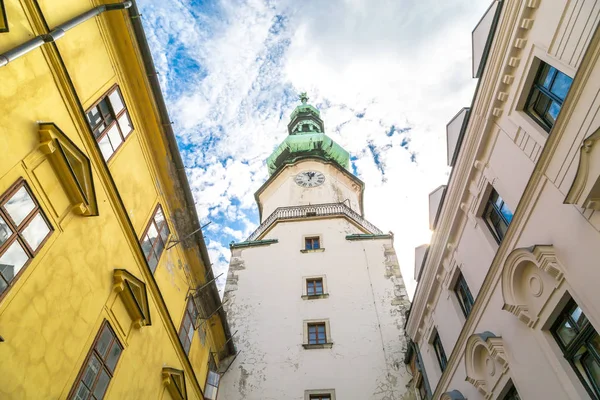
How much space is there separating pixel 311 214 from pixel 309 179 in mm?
5819

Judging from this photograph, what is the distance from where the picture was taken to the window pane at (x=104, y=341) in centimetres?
671

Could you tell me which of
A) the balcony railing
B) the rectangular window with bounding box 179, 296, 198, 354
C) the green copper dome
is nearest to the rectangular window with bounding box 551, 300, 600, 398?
the rectangular window with bounding box 179, 296, 198, 354

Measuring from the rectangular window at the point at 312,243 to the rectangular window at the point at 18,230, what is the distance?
51.5ft

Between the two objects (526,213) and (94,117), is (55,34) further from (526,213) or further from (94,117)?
(526,213)

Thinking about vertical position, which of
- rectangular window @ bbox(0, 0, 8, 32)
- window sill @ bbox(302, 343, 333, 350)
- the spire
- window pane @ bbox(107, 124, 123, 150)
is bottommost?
rectangular window @ bbox(0, 0, 8, 32)

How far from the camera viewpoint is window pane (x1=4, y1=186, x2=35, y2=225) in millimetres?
4945

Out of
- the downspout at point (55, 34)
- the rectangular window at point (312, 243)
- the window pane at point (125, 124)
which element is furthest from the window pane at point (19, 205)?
the rectangular window at point (312, 243)

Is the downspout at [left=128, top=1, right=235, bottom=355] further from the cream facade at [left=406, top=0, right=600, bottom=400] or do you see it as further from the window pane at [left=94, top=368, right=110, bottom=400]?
the cream facade at [left=406, top=0, right=600, bottom=400]

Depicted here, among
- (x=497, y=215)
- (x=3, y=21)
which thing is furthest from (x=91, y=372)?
(x=497, y=215)

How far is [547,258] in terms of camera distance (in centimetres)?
596

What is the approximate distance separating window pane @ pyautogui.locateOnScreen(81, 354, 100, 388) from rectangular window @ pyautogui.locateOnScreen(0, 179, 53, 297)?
2.12 m

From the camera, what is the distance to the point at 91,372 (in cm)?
638

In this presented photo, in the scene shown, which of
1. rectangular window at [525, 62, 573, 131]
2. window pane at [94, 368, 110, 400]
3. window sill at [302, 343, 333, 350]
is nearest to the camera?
rectangular window at [525, 62, 573, 131]

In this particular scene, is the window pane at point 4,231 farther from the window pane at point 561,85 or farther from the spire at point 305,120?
the spire at point 305,120
